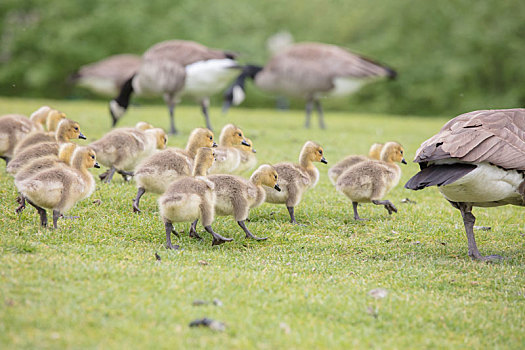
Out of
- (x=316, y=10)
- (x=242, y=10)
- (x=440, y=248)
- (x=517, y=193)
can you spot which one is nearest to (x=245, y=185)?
(x=440, y=248)

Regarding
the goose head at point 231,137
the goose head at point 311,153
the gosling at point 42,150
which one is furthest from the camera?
the goose head at point 231,137

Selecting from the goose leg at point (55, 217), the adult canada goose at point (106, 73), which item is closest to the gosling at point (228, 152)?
the goose leg at point (55, 217)

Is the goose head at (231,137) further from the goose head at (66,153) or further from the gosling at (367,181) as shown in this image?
the goose head at (66,153)

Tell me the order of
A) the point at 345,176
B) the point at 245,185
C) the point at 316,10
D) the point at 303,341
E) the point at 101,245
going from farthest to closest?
the point at 316,10, the point at 345,176, the point at 245,185, the point at 101,245, the point at 303,341

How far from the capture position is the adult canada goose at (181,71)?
1396cm

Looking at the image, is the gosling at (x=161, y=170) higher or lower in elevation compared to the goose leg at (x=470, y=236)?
higher

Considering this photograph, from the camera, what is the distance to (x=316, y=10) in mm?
39750

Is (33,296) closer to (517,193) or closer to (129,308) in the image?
(129,308)

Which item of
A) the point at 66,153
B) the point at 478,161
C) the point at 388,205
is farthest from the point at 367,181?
the point at 66,153

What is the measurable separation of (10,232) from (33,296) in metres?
1.83

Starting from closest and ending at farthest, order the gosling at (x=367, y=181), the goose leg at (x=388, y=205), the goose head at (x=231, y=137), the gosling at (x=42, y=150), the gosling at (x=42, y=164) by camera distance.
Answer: the gosling at (x=42, y=164) → the gosling at (x=42, y=150) → the gosling at (x=367, y=181) → the goose leg at (x=388, y=205) → the goose head at (x=231, y=137)

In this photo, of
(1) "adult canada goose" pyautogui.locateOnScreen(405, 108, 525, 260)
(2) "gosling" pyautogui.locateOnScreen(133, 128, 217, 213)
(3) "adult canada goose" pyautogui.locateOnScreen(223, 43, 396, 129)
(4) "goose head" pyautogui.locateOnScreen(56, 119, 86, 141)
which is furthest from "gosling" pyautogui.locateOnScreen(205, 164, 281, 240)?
(3) "adult canada goose" pyautogui.locateOnScreen(223, 43, 396, 129)

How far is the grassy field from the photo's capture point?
4.11 meters

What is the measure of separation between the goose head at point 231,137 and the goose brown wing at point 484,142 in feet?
10.5
